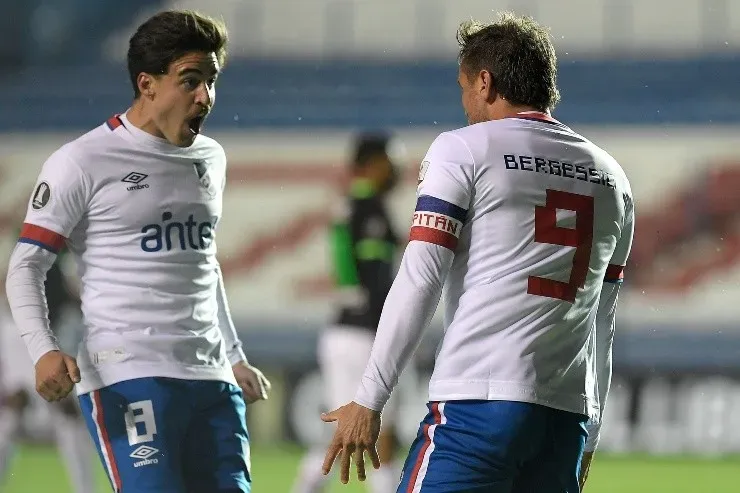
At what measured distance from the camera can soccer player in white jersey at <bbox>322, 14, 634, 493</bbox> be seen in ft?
9.16

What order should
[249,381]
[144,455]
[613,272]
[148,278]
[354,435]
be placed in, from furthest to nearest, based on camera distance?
1. [249,381]
2. [148,278]
3. [144,455]
4. [613,272]
5. [354,435]

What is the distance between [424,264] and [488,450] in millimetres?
397

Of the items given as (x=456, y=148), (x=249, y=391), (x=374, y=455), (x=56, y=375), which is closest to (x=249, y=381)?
(x=249, y=391)

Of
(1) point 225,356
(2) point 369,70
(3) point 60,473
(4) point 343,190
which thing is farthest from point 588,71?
(1) point 225,356

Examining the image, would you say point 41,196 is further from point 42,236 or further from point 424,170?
point 424,170

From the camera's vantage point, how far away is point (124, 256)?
11.4 feet

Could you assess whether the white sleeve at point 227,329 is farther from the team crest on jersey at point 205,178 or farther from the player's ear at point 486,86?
the player's ear at point 486,86

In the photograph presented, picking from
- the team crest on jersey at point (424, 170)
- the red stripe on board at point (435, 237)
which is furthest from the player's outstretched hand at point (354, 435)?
the team crest on jersey at point (424, 170)

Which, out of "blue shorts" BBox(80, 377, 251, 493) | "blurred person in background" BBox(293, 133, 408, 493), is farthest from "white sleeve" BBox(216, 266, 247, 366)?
"blurred person in background" BBox(293, 133, 408, 493)

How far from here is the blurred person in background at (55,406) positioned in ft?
20.2

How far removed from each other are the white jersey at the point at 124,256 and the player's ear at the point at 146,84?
9cm

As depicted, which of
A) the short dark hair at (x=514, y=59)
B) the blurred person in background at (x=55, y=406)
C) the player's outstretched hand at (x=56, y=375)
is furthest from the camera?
the blurred person in background at (x=55, y=406)

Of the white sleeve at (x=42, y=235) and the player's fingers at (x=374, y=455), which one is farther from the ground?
the white sleeve at (x=42, y=235)

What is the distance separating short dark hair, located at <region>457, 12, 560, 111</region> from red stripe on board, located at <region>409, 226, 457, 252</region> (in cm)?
35
